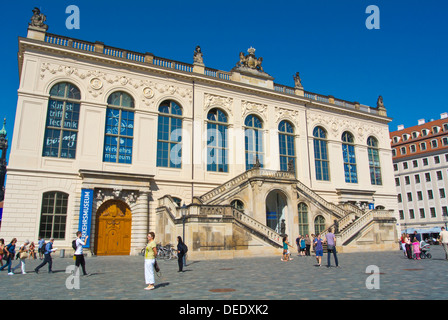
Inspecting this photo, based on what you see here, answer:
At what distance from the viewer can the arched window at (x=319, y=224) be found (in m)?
30.5

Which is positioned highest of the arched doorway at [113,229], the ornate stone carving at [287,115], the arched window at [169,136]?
the ornate stone carving at [287,115]

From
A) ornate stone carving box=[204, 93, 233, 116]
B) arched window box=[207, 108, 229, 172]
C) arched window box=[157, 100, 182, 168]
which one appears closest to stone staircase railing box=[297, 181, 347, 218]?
arched window box=[207, 108, 229, 172]

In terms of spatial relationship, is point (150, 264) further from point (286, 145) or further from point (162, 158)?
point (286, 145)

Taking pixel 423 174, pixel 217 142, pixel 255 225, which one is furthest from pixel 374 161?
pixel 255 225

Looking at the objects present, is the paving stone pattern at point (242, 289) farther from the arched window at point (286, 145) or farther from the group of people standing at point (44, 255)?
the arched window at point (286, 145)

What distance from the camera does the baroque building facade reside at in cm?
2350

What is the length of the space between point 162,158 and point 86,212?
7.46m

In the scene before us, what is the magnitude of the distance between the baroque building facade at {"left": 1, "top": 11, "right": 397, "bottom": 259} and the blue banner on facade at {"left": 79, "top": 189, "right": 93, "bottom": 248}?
0.23ft

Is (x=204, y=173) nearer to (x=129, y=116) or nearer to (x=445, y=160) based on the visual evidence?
(x=129, y=116)

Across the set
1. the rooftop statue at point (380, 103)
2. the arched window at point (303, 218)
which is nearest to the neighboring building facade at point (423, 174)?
the rooftop statue at point (380, 103)

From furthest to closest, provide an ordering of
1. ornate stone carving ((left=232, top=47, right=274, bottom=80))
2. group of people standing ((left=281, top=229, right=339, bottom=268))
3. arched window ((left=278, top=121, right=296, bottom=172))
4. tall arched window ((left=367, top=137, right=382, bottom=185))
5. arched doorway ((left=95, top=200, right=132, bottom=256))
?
tall arched window ((left=367, top=137, right=382, bottom=185)), ornate stone carving ((left=232, top=47, right=274, bottom=80)), arched window ((left=278, top=121, right=296, bottom=172)), arched doorway ((left=95, top=200, right=132, bottom=256)), group of people standing ((left=281, top=229, right=339, bottom=268))

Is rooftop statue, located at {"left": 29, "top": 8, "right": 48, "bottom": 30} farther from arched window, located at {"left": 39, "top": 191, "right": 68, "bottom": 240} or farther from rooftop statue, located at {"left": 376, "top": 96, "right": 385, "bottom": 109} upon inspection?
rooftop statue, located at {"left": 376, "top": 96, "right": 385, "bottom": 109}

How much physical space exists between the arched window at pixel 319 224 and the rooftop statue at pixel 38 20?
26.8m
